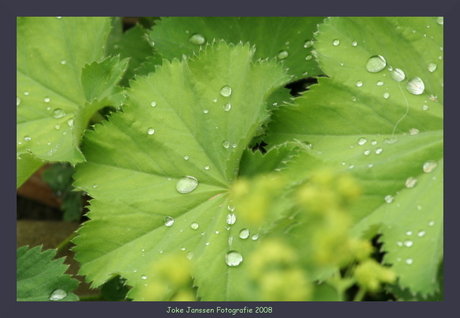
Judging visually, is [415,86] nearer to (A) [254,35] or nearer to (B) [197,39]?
(A) [254,35]

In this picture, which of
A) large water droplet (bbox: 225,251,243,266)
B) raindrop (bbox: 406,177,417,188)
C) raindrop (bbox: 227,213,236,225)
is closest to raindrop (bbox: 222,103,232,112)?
raindrop (bbox: 227,213,236,225)

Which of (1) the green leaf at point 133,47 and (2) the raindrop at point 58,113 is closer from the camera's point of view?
(2) the raindrop at point 58,113

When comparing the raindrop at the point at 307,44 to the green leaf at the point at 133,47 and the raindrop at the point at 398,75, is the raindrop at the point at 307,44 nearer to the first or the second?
the raindrop at the point at 398,75

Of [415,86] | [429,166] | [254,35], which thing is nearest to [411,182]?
[429,166]

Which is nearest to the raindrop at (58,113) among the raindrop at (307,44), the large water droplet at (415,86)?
the raindrop at (307,44)

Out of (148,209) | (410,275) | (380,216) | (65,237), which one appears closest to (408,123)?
(380,216)

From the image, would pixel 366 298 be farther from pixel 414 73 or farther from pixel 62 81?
pixel 62 81
